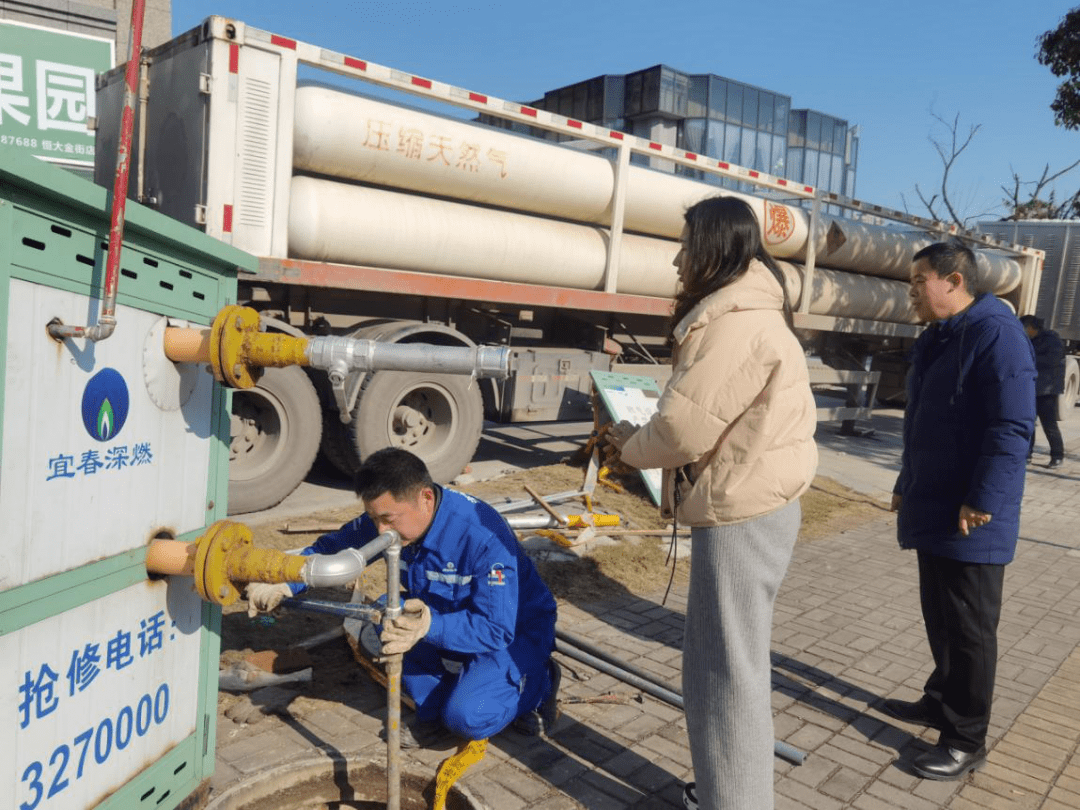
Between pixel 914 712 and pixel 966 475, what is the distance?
104 cm

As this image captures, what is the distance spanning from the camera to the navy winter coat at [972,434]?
9.57 feet

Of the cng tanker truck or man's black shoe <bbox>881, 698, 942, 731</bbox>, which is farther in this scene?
the cng tanker truck

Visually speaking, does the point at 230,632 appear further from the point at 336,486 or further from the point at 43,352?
the point at 336,486

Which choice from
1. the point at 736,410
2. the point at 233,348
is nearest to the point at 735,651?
the point at 736,410

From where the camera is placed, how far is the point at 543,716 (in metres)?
3.15

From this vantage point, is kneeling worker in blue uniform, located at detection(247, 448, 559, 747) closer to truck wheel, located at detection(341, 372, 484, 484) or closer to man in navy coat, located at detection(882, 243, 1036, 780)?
→ man in navy coat, located at detection(882, 243, 1036, 780)

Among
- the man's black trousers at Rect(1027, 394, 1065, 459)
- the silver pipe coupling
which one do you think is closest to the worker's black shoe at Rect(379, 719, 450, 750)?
the silver pipe coupling

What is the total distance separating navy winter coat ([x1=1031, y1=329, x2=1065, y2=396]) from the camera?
9664 mm

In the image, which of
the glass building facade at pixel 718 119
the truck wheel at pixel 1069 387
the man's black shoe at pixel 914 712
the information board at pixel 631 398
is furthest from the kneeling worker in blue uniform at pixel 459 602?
the glass building facade at pixel 718 119

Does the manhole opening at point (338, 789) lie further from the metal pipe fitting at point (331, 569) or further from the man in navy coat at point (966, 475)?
the man in navy coat at point (966, 475)

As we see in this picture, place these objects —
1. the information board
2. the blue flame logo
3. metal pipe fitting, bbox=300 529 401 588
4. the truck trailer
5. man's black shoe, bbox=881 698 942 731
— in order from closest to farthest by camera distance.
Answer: the blue flame logo, metal pipe fitting, bbox=300 529 401 588, man's black shoe, bbox=881 698 942 731, the information board, the truck trailer

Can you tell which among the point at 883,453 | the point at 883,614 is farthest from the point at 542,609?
the point at 883,453

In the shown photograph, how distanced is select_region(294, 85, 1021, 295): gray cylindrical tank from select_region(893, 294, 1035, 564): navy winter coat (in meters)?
3.68

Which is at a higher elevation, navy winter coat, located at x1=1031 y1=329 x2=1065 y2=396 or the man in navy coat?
navy winter coat, located at x1=1031 y1=329 x2=1065 y2=396
